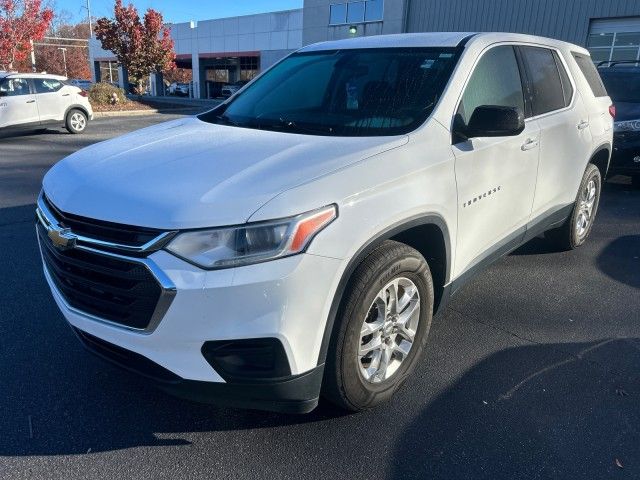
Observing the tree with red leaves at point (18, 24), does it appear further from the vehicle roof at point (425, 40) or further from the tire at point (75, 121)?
the vehicle roof at point (425, 40)

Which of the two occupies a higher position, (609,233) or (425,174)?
(425,174)

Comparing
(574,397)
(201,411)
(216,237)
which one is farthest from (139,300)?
(574,397)

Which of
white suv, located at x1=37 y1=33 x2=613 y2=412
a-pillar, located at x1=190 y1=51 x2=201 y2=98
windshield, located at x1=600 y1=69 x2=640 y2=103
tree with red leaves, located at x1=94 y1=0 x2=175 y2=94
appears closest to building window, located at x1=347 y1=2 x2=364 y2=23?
tree with red leaves, located at x1=94 y1=0 x2=175 y2=94

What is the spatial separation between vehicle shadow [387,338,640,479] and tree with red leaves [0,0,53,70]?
2484cm

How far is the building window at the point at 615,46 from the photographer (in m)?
19.6

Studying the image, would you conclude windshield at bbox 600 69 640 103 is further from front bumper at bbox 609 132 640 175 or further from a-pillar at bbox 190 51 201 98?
a-pillar at bbox 190 51 201 98

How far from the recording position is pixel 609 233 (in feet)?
19.4

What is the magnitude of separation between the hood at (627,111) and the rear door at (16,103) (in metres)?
13.1

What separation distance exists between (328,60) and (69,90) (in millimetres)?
12938

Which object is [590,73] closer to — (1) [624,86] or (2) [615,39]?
(1) [624,86]

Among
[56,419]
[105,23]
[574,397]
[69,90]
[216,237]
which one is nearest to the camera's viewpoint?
[216,237]

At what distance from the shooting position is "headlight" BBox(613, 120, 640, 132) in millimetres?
7727

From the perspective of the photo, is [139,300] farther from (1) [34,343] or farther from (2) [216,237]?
(1) [34,343]

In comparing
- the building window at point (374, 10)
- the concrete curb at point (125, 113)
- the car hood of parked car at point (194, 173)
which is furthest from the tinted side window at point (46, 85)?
the building window at point (374, 10)
